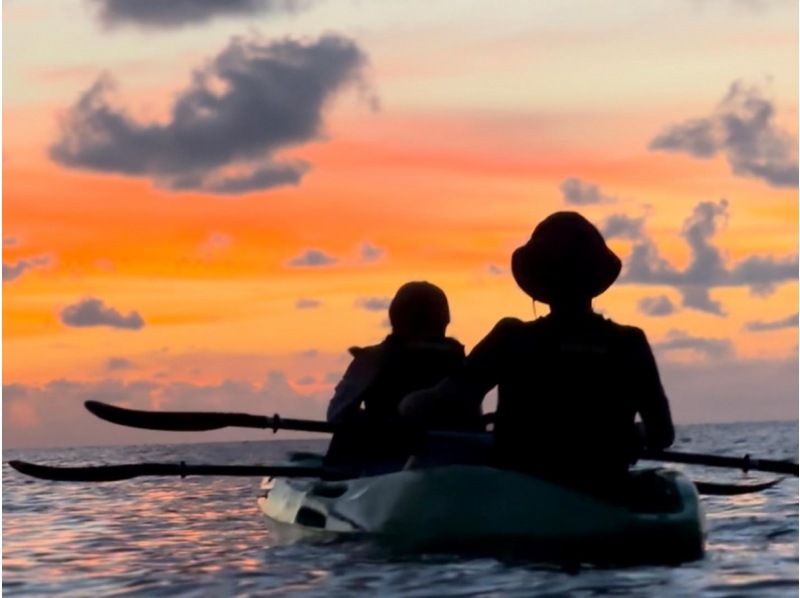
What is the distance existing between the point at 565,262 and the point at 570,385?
2.55 feet

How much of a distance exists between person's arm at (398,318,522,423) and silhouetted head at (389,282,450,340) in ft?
8.47

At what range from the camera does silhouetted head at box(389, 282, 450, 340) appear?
38.8 ft

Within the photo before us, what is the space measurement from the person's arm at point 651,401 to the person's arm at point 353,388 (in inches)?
120

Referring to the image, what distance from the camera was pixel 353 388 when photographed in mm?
12094

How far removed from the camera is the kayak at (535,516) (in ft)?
30.6

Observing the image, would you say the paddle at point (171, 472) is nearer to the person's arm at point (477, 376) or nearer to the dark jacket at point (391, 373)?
the dark jacket at point (391, 373)

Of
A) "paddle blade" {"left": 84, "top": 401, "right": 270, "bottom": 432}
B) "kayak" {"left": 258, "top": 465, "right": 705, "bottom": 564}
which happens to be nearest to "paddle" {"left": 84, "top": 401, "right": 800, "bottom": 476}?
"paddle blade" {"left": 84, "top": 401, "right": 270, "bottom": 432}

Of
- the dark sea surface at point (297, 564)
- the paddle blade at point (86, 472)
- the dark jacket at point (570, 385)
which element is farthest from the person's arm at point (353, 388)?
the dark jacket at point (570, 385)

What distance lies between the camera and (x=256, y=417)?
12.1 metres

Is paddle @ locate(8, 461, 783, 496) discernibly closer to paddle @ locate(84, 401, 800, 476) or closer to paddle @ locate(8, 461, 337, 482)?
paddle @ locate(8, 461, 337, 482)

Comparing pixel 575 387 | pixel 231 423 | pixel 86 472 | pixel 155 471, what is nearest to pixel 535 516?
pixel 575 387

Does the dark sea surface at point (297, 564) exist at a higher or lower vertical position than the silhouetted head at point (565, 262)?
lower

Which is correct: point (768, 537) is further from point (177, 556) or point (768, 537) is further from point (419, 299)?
point (177, 556)

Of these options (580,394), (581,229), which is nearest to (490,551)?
(580,394)
